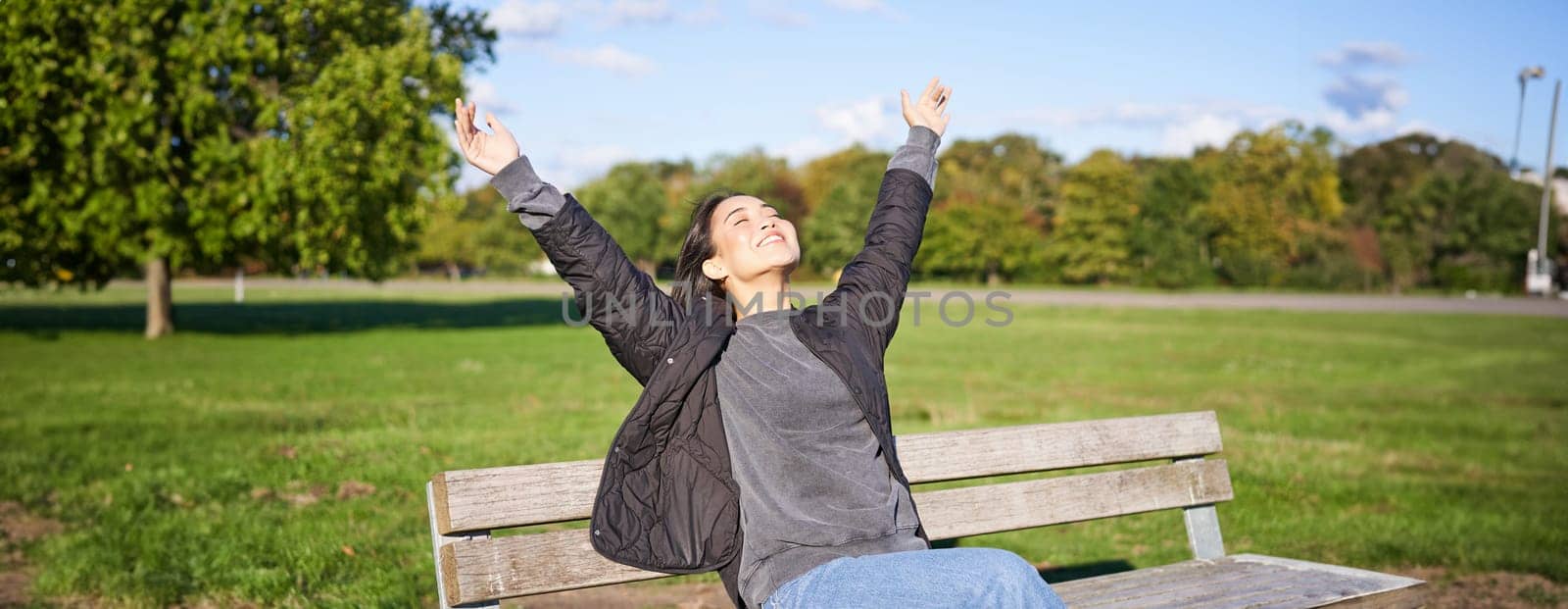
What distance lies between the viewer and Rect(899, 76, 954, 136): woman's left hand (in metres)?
3.71

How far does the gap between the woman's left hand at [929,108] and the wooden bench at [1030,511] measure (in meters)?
0.93

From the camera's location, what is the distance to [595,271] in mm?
2891

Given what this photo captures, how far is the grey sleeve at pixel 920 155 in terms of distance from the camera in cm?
357

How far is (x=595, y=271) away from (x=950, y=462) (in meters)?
1.32

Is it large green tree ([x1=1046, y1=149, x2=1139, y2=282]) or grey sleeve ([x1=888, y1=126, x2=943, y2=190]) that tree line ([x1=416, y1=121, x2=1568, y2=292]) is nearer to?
large green tree ([x1=1046, y1=149, x2=1139, y2=282])

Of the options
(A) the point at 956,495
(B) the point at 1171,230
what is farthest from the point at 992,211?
(A) the point at 956,495

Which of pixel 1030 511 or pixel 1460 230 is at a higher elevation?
pixel 1460 230

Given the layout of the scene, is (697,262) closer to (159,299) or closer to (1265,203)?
(159,299)

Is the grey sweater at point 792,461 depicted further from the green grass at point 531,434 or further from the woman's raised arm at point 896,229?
the green grass at point 531,434

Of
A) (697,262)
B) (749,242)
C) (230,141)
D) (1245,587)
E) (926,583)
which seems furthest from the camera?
(230,141)

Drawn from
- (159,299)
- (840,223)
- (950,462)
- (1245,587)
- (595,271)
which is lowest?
(159,299)

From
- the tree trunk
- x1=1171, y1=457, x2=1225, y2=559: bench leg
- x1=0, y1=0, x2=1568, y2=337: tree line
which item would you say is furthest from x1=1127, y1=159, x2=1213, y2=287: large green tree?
x1=1171, y1=457, x2=1225, y2=559: bench leg

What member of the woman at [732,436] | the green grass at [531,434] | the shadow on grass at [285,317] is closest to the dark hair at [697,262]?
the woman at [732,436]

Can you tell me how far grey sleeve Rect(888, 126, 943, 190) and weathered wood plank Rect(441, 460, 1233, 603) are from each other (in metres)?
0.94
